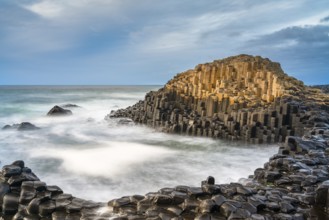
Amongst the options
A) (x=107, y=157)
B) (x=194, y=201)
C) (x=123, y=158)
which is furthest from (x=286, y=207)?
(x=107, y=157)

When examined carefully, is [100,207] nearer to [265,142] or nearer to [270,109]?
[265,142]

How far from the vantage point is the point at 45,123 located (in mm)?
20812

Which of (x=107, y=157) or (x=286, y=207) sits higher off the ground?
(x=286, y=207)

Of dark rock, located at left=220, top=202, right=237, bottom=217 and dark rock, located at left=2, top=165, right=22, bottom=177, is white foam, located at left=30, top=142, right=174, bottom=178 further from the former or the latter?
dark rock, located at left=220, top=202, right=237, bottom=217

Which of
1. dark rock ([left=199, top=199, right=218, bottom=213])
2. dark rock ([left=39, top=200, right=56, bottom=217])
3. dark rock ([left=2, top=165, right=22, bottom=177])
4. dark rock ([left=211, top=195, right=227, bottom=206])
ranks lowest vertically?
dark rock ([left=39, top=200, right=56, bottom=217])

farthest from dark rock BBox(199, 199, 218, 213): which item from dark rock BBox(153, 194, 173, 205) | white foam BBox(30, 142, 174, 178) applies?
white foam BBox(30, 142, 174, 178)

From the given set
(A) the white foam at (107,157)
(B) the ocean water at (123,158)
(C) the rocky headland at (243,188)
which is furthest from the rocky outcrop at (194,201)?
(A) the white foam at (107,157)

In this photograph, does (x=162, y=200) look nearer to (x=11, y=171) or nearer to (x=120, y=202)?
(x=120, y=202)

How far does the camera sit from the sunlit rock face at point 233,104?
45.5 ft

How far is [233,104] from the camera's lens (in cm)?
1672

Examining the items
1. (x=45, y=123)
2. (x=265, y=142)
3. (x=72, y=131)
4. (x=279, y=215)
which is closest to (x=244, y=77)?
(x=265, y=142)

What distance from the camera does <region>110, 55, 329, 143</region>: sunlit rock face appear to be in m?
13.9

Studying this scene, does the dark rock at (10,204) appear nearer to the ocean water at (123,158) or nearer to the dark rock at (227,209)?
the ocean water at (123,158)

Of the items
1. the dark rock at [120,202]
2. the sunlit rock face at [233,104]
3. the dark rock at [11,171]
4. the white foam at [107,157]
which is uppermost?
the sunlit rock face at [233,104]
